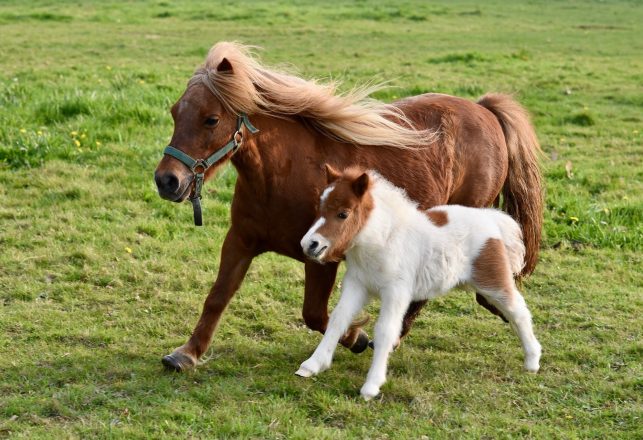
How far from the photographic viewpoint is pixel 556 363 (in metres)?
5.06

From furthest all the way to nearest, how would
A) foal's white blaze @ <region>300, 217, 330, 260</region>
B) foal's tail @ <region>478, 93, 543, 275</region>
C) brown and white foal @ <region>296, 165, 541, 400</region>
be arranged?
foal's tail @ <region>478, 93, 543, 275</region>
brown and white foal @ <region>296, 165, 541, 400</region>
foal's white blaze @ <region>300, 217, 330, 260</region>

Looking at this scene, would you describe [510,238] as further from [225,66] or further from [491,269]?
[225,66]

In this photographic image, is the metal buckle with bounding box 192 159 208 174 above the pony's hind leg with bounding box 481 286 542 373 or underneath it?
above

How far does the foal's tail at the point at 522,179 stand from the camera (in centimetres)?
580

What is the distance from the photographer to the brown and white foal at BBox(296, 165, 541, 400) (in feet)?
14.2

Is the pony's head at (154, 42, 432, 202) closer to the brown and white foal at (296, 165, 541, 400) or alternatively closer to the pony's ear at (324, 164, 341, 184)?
the brown and white foal at (296, 165, 541, 400)

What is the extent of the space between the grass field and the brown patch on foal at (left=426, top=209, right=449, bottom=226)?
85 cm

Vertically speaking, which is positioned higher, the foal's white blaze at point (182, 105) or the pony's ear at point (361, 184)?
the foal's white blaze at point (182, 105)

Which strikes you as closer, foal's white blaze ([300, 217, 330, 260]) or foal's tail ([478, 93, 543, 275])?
foal's white blaze ([300, 217, 330, 260])

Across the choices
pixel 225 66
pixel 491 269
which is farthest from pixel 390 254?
pixel 225 66

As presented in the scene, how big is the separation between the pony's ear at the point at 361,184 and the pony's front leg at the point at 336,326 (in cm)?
47

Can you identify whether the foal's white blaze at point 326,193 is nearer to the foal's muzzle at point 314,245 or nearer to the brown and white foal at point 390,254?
the brown and white foal at point 390,254

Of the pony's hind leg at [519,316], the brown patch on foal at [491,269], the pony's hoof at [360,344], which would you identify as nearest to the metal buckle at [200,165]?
the pony's hoof at [360,344]

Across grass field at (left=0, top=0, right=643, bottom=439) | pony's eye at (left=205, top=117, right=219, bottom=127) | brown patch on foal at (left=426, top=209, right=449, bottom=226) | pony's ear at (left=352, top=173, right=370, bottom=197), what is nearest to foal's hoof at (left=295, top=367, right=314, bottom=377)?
grass field at (left=0, top=0, right=643, bottom=439)
